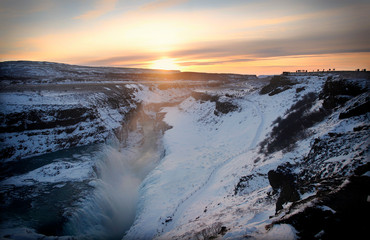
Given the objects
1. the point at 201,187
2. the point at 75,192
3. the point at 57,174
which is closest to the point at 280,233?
the point at 201,187

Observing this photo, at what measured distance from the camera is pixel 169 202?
56.8ft

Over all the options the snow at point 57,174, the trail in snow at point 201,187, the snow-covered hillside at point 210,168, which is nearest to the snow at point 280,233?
the snow-covered hillside at point 210,168

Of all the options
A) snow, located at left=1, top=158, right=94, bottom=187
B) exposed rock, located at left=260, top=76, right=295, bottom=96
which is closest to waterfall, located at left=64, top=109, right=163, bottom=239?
snow, located at left=1, top=158, right=94, bottom=187

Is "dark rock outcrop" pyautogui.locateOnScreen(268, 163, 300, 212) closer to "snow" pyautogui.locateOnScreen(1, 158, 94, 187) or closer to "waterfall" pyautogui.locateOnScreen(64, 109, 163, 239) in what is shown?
"waterfall" pyautogui.locateOnScreen(64, 109, 163, 239)

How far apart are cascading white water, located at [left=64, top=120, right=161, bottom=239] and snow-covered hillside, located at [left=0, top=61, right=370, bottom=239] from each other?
0.13 metres

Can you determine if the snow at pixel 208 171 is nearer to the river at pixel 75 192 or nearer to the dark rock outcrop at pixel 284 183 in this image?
the dark rock outcrop at pixel 284 183

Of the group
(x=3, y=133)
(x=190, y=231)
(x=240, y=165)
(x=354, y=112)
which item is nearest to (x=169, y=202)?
(x=190, y=231)

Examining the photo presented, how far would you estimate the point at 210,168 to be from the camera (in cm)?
2192

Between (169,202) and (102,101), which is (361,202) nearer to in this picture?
(169,202)

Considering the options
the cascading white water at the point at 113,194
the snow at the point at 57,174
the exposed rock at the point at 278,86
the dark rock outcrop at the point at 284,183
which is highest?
the exposed rock at the point at 278,86

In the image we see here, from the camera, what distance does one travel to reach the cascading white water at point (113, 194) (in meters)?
14.1

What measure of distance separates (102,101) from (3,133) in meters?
16.1

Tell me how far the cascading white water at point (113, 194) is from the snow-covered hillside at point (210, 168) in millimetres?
130

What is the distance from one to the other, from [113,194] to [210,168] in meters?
11.2
